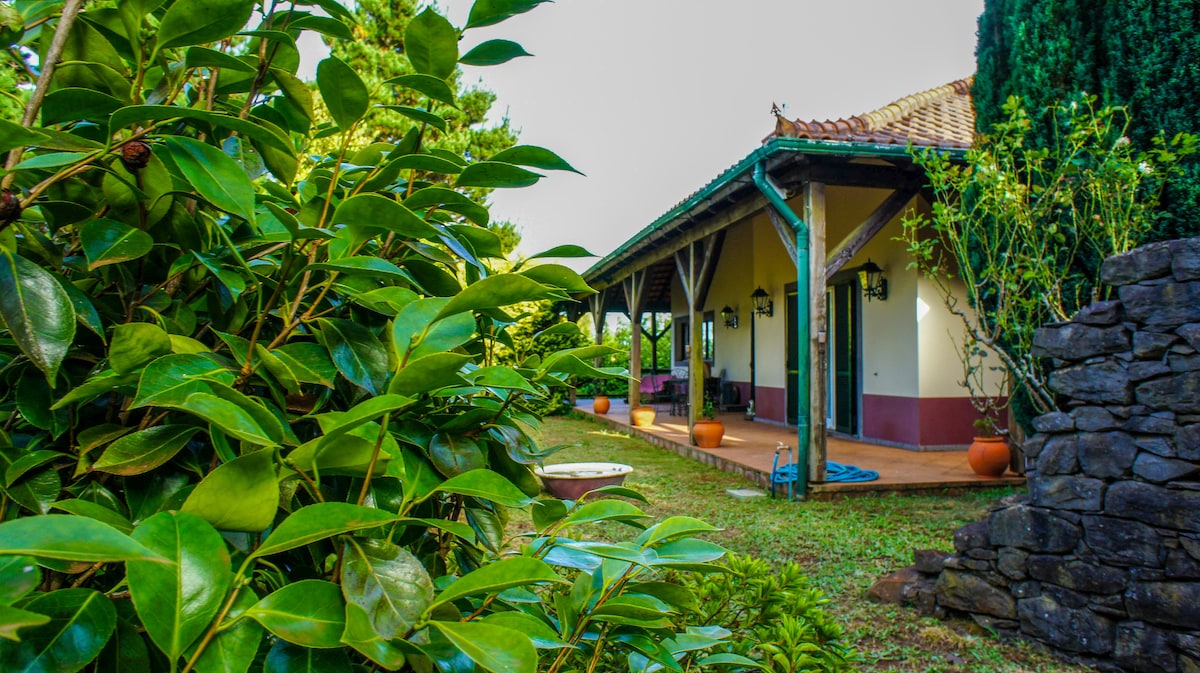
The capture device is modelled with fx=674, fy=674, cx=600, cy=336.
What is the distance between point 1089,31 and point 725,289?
8448 millimetres

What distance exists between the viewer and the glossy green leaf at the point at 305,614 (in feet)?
1.35

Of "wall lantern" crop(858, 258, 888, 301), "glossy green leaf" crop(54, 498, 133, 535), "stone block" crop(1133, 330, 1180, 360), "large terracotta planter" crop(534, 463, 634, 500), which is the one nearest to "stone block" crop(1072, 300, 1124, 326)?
"stone block" crop(1133, 330, 1180, 360)

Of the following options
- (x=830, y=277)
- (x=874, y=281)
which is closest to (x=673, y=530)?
(x=874, y=281)

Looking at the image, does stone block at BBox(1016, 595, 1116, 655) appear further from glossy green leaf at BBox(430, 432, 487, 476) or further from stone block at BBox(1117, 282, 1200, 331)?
glossy green leaf at BBox(430, 432, 487, 476)

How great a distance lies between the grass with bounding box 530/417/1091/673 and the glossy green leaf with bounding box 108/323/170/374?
1399mm

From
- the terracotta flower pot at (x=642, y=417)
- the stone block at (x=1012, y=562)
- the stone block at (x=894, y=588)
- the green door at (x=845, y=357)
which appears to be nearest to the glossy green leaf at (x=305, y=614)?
the stone block at (x=1012, y=562)

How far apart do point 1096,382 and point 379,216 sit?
3.35m

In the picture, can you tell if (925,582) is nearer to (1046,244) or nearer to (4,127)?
(1046,244)

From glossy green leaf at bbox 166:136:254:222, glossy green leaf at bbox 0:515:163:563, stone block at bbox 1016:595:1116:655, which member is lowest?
stone block at bbox 1016:595:1116:655

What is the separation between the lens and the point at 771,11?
2639 centimetres

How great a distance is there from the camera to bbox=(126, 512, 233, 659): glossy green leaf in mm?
379

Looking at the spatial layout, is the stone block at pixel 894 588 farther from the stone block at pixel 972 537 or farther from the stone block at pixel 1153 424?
the stone block at pixel 1153 424

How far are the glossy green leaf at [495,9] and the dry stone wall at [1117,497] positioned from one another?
3081mm

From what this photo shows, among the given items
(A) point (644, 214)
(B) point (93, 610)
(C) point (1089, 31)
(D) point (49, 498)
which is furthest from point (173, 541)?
(A) point (644, 214)
